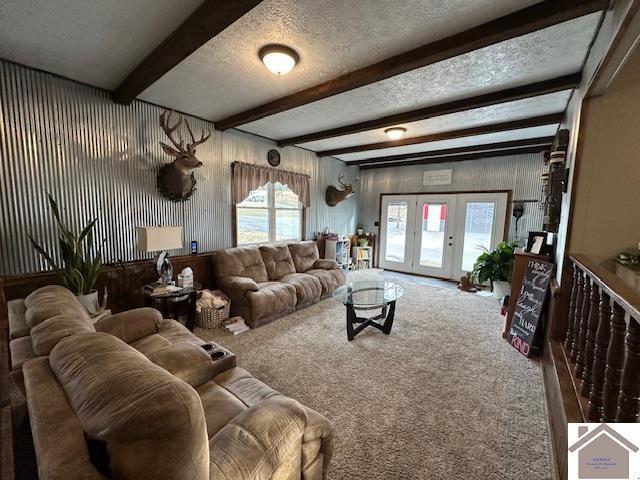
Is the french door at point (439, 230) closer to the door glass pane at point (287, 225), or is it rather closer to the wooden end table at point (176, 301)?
the door glass pane at point (287, 225)

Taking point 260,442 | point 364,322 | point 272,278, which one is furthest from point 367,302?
point 260,442

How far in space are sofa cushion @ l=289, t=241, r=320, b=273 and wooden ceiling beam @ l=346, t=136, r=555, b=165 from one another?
269 cm

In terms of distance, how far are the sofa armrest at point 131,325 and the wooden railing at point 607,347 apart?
9.19 ft

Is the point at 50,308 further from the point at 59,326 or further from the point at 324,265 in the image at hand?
the point at 324,265

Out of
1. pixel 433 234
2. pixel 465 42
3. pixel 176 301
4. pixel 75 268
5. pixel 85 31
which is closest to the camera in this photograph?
pixel 465 42

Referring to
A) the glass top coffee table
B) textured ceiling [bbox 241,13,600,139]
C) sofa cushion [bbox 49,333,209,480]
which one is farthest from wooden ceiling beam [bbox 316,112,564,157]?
sofa cushion [bbox 49,333,209,480]

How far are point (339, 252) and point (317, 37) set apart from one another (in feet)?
14.8

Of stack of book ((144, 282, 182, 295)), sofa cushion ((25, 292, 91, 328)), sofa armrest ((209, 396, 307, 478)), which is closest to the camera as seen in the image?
sofa armrest ((209, 396, 307, 478))

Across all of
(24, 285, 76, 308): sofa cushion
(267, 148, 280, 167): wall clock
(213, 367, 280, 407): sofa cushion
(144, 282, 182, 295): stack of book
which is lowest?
(213, 367, 280, 407): sofa cushion

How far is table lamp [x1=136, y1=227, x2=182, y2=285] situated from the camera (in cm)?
281

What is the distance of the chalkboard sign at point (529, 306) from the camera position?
2.78m

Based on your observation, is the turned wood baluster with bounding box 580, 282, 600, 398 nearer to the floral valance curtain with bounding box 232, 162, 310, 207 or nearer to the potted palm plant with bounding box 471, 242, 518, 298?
the potted palm plant with bounding box 471, 242, 518, 298

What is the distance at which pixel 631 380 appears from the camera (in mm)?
1104

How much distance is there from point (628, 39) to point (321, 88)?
2.08 metres
